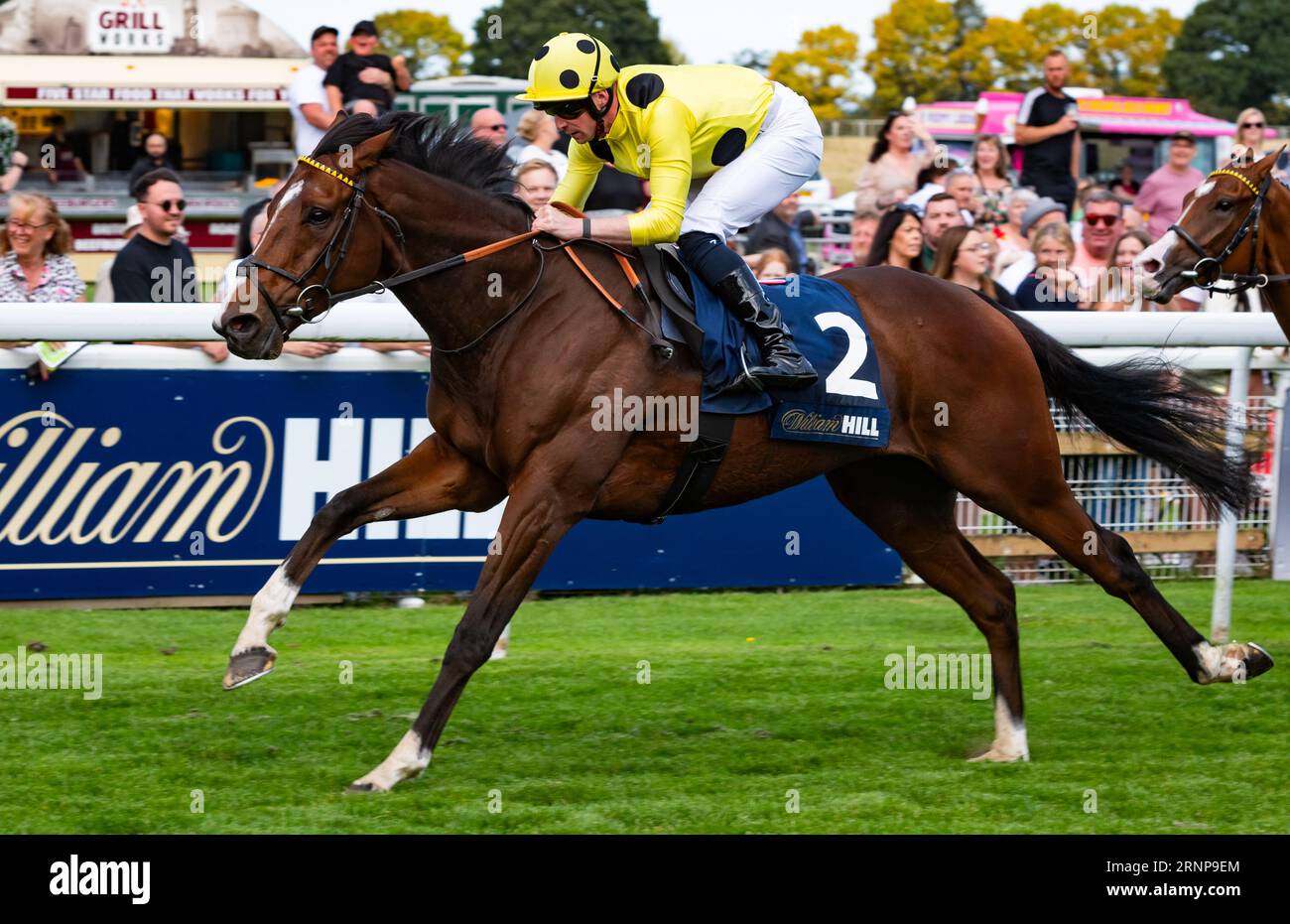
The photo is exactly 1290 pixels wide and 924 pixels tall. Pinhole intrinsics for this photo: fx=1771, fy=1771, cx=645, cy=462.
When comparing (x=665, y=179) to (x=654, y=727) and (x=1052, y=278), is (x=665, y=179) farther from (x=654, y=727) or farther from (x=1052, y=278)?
(x=1052, y=278)

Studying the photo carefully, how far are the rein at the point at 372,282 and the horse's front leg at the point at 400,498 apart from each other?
33cm

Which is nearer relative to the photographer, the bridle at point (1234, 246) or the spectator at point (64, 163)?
the bridle at point (1234, 246)

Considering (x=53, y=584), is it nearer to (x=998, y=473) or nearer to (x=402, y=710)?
(x=402, y=710)

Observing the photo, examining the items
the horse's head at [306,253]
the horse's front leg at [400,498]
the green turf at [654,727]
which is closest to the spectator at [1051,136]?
the green turf at [654,727]

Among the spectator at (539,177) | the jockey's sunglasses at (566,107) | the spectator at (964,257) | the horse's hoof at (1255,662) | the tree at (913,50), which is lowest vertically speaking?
the horse's hoof at (1255,662)

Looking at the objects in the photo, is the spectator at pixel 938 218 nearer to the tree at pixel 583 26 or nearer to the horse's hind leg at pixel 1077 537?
the horse's hind leg at pixel 1077 537

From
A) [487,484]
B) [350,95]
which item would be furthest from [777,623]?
[350,95]

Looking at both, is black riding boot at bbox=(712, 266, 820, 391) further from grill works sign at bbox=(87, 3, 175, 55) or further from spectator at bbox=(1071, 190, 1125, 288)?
grill works sign at bbox=(87, 3, 175, 55)

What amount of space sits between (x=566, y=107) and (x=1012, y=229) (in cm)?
575

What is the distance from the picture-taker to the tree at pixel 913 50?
59375 millimetres

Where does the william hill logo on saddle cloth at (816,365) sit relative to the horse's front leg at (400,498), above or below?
above

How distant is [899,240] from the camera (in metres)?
8.07

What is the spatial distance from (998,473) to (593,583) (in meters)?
2.56

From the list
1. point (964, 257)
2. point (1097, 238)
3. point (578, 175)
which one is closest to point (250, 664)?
point (578, 175)
